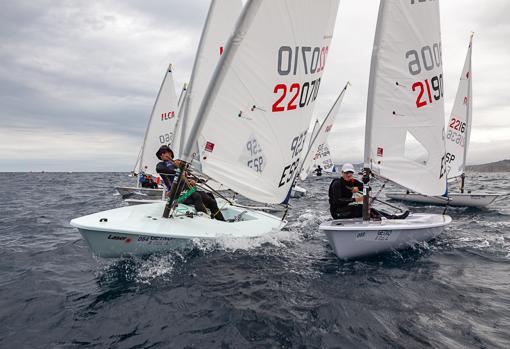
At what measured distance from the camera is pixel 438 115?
759 cm

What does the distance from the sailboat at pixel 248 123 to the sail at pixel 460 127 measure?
1069 centimetres

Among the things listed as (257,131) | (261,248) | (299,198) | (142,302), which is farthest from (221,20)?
(299,198)

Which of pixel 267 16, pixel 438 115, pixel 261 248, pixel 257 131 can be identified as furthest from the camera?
pixel 438 115

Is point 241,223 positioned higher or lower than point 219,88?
lower

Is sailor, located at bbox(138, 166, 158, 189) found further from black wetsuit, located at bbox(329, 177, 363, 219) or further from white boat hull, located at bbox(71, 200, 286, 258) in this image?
black wetsuit, located at bbox(329, 177, 363, 219)

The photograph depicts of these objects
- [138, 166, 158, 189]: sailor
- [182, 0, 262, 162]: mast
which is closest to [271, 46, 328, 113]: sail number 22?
[182, 0, 262, 162]: mast

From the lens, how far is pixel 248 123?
229 inches

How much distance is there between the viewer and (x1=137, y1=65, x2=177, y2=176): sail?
14594 mm

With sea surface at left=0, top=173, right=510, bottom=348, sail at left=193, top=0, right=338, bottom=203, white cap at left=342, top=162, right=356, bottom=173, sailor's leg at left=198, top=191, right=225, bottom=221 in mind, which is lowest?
sea surface at left=0, top=173, right=510, bottom=348

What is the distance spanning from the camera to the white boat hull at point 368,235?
18.5 ft

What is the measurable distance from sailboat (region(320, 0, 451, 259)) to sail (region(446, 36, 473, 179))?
8.35 m

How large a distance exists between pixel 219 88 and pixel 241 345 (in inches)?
152

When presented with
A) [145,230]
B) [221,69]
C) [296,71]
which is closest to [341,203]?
[296,71]

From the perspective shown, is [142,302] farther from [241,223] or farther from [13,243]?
[13,243]
